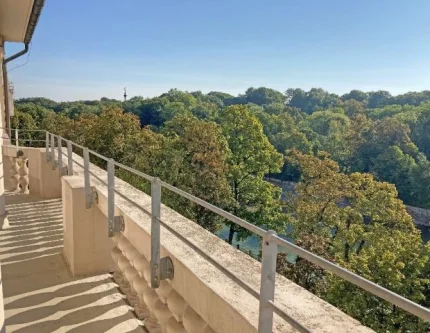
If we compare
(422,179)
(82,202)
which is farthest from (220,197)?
(422,179)

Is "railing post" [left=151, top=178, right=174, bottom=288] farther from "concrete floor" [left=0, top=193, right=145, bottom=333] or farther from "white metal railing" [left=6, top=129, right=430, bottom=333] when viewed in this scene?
"concrete floor" [left=0, top=193, right=145, bottom=333]

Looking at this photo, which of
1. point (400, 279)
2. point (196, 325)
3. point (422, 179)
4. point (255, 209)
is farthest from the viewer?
point (422, 179)

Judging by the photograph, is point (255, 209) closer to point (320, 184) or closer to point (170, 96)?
point (320, 184)

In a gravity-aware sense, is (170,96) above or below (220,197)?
above

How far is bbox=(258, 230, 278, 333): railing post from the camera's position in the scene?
1.13 m

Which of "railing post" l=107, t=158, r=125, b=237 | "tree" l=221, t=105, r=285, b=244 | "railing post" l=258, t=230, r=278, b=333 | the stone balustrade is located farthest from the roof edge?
"tree" l=221, t=105, r=285, b=244

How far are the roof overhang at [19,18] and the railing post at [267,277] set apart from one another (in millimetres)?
4574

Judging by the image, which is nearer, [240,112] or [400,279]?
[400,279]

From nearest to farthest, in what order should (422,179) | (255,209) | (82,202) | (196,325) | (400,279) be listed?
(196,325) < (82,202) < (400,279) < (255,209) < (422,179)

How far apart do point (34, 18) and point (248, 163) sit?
19.5m

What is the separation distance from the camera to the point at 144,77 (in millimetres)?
86188

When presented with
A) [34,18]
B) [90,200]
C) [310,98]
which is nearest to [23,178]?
[34,18]

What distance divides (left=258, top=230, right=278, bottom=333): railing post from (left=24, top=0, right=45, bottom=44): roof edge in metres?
4.56

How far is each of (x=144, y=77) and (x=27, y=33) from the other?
82598mm
